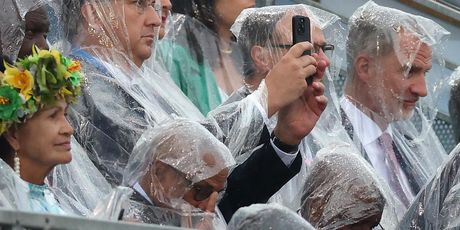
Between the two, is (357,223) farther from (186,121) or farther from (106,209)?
(106,209)

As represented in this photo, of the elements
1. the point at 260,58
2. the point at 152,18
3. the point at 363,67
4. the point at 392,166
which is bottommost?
the point at 392,166

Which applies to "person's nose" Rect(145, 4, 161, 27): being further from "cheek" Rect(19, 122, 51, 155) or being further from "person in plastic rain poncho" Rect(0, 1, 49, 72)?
"cheek" Rect(19, 122, 51, 155)

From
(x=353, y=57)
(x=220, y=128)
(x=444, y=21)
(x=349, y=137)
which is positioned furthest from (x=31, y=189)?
(x=444, y=21)

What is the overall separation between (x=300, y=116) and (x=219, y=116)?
319mm

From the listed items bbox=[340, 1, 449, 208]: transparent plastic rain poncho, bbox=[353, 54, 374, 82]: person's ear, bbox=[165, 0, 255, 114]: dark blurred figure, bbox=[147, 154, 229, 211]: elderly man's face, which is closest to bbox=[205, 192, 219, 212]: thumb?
bbox=[147, 154, 229, 211]: elderly man's face

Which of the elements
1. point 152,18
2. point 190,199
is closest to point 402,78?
point 152,18

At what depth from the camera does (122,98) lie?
5273 millimetres

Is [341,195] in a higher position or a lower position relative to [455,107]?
higher

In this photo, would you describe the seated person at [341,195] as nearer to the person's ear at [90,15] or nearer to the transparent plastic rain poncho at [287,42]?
the transparent plastic rain poncho at [287,42]

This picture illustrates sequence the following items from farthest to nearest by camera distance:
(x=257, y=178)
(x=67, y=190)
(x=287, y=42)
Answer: (x=287, y=42) → (x=257, y=178) → (x=67, y=190)

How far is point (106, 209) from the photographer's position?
3896 millimetres

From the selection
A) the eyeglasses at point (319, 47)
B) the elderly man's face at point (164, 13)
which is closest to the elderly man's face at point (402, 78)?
the eyeglasses at point (319, 47)

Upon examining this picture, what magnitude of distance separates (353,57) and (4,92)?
2.46 m

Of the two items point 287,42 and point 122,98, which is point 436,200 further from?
point 122,98
